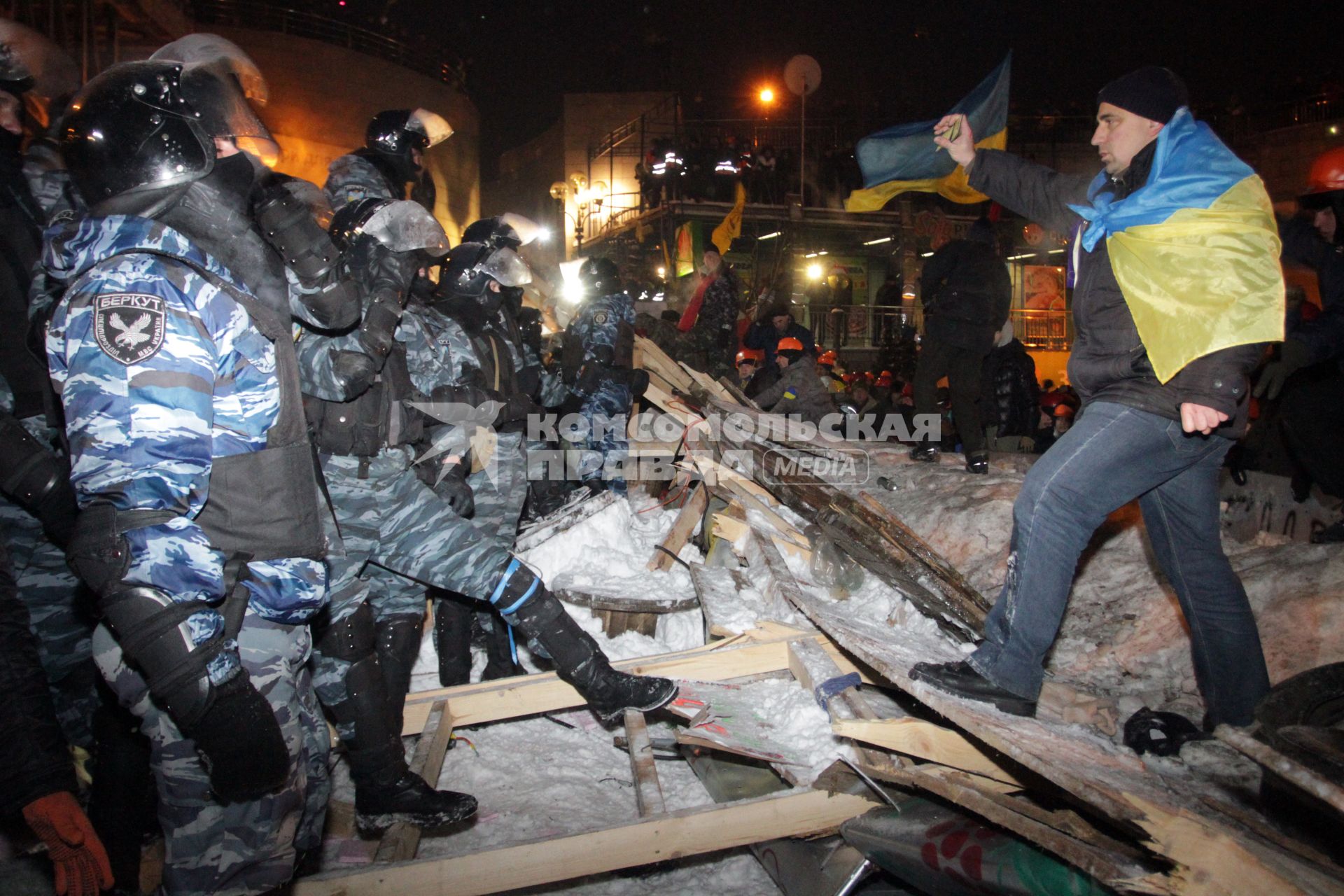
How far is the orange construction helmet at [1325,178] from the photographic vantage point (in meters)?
3.10

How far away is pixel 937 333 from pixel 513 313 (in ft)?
10.9

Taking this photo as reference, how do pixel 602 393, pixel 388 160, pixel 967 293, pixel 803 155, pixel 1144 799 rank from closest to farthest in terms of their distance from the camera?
pixel 1144 799 → pixel 388 160 → pixel 967 293 → pixel 602 393 → pixel 803 155

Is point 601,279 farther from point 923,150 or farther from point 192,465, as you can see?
point 192,465

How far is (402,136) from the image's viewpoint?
382 centimetres

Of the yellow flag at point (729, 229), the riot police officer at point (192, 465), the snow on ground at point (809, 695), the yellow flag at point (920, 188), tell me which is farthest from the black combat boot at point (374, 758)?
the yellow flag at point (729, 229)

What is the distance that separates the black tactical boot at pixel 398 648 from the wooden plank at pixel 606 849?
42.1 inches

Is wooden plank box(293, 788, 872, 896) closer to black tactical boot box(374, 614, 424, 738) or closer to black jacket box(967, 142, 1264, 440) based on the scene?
black tactical boot box(374, 614, 424, 738)

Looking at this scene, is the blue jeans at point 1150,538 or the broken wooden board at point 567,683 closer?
the blue jeans at point 1150,538

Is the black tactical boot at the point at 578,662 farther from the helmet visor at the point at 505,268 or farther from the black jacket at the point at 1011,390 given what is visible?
the black jacket at the point at 1011,390

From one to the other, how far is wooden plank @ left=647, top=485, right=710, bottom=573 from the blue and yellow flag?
7.49ft

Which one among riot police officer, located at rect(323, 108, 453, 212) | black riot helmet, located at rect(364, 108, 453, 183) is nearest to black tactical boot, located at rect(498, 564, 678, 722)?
riot police officer, located at rect(323, 108, 453, 212)

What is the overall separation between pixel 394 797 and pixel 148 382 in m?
1.70

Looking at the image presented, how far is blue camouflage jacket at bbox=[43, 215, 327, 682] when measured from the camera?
1.45 m

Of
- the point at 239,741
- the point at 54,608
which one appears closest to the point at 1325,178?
the point at 239,741
